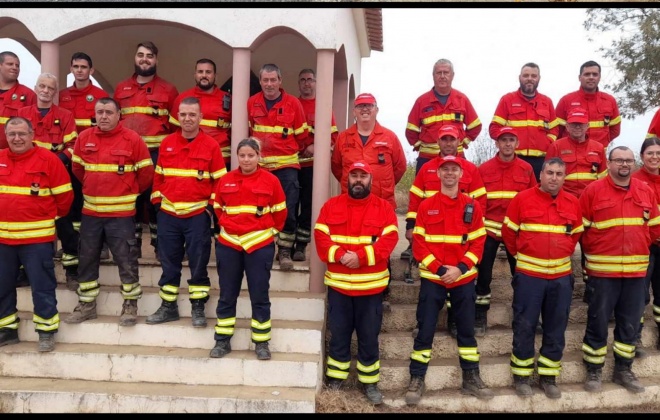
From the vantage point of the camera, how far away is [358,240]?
17.1ft

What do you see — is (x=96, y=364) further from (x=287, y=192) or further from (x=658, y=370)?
(x=658, y=370)

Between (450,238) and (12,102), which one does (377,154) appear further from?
(12,102)

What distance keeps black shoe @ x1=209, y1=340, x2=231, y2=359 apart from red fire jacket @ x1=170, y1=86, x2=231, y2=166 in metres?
2.25

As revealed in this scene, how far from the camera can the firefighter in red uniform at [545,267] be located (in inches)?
212

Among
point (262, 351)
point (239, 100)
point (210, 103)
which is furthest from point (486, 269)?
point (210, 103)

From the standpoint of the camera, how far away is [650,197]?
565cm

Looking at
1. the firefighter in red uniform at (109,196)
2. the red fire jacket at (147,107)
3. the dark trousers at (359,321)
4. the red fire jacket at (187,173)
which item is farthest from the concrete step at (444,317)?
the red fire jacket at (147,107)

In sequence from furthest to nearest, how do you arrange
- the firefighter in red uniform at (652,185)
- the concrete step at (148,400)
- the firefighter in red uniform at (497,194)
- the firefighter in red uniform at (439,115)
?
the firefighter in red uniform at (439,115) → the firefighter in red uniform at (497,194) → the firefighter in red uniform at (652,185) → the concrete step at (148,400)

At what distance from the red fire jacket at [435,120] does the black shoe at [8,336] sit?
185 inches

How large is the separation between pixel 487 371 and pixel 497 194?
181 cm

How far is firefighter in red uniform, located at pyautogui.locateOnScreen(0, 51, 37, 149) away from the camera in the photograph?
6.40 m

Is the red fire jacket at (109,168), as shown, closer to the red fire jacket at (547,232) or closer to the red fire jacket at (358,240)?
the red fire jacket at (358,240)

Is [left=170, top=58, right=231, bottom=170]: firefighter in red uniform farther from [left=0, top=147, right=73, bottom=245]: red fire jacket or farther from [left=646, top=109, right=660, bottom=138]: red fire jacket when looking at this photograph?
[left=646, top=109, right=660, bottom=138]: red fire jacket

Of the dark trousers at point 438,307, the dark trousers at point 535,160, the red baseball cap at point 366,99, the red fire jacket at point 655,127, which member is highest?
the red baseball cap at point 366,99
